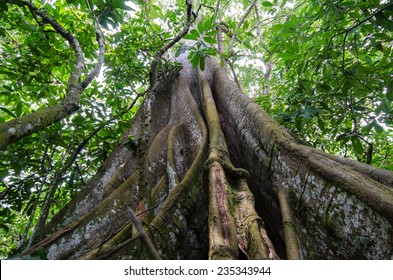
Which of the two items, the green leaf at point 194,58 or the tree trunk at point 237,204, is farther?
the green leaf at point 194,58

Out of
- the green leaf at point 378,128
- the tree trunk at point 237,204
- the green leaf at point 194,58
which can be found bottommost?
the tree trunk at point 237,204

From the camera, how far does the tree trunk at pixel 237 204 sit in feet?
4.98

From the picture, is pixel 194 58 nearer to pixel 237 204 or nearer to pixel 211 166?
pixel 211 166

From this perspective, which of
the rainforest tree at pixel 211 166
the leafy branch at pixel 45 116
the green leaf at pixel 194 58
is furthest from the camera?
the green leaf at pixel 194 58

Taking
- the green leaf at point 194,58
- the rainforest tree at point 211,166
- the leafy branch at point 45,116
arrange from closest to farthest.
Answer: the leafy branch at point 45,116 < the rainforest tree at point 211,166 < the green leaf at point 194,58

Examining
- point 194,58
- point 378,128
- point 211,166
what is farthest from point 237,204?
point 378,128

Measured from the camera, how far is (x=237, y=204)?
6.33ft

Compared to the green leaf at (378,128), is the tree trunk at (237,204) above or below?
below

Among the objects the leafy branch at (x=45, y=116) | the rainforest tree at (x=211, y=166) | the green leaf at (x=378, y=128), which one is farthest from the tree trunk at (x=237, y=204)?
the green leaf at (x=378, y=128)

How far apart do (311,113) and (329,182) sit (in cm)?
112

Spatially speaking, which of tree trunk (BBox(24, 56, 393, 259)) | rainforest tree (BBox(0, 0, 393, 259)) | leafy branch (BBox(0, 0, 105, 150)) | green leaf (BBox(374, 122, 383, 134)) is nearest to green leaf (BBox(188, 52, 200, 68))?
rainforest tree (BBox(0, 0, 393, 259))

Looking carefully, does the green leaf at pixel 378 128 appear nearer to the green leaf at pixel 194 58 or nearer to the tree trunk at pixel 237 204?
the tree trunk at pixel 237 204

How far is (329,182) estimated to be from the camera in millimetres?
1762

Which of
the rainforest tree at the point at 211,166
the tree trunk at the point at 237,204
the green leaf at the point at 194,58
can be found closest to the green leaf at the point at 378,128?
the rainforest tree at the point at 211,166
